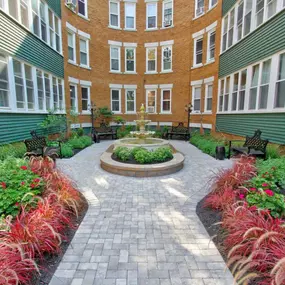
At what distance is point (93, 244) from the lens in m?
2.76

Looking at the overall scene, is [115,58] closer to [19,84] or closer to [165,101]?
[165,101]

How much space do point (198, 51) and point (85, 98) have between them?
382 inches

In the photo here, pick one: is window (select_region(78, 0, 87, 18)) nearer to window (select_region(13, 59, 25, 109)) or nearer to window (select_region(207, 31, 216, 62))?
window (select_region(13, 59, 25, 109))

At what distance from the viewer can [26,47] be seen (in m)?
8.55

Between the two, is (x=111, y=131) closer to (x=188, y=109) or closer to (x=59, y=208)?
(x=188, y=109)

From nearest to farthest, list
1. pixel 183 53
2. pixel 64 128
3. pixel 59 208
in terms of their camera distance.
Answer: pixel 59 208 → pixel 64 128 → pixel 183 53

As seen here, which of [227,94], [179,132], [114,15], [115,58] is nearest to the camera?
[227,94]

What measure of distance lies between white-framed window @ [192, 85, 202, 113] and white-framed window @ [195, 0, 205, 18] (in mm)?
5275

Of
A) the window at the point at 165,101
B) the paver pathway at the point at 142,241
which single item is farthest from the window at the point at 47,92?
the window at the point at 165,101

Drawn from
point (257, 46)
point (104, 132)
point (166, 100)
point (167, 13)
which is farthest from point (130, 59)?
point (257, 46)

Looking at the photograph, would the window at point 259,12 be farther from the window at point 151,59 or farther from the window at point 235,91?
the window at point 151,59

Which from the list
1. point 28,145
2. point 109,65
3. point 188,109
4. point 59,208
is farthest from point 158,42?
point 59,208

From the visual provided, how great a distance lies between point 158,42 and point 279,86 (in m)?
11.7

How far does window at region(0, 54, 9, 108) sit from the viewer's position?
720cm
